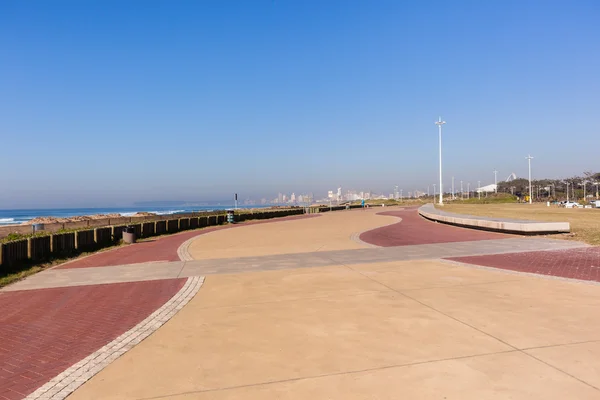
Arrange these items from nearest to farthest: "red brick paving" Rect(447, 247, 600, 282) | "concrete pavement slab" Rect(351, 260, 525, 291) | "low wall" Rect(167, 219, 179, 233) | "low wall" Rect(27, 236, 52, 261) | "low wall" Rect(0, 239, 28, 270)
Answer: "concrete pavement slab" Rect(351, 260, 525, 291)
"red brick paving" Rect(447, 247, 600, 282)
"low wall" Rect(0, 239, 28, 270)
"low wall" Rect(27, 236, 52, 261)
"low wall" Rect(167, 219, 179, 233)

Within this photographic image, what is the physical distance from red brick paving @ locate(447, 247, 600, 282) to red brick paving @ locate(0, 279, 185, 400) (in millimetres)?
7755

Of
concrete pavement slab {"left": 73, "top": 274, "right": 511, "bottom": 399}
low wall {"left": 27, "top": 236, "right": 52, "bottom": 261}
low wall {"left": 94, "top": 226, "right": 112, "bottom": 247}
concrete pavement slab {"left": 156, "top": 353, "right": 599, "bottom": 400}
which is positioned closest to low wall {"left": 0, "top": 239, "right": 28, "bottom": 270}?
low wall {"left": 27, "top": 236, "right": 52, "bottom": 261}

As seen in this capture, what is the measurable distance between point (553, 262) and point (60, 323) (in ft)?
35.3

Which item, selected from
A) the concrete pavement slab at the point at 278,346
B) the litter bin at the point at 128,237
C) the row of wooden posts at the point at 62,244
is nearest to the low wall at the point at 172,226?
the row of wooden posts at the point at 62,244

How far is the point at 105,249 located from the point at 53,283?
6757 mm

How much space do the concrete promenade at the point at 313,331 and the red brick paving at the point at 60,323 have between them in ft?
0.09

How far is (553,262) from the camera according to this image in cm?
980

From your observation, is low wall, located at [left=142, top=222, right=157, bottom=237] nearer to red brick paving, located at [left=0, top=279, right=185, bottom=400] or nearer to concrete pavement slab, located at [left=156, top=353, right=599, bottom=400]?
red brick paving, located at [left=0, top=279, right=185, bottom=400]

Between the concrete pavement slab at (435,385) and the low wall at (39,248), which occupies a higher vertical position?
the low wall at (39,248)

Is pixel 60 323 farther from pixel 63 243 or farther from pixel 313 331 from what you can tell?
pixel 63 243

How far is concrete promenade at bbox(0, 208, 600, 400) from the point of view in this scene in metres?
3.73

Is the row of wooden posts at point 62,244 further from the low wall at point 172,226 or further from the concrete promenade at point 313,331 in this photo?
the concrete promenade at point 313,331

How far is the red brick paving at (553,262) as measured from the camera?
8523mm

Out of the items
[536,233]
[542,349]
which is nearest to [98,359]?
[542,349]
